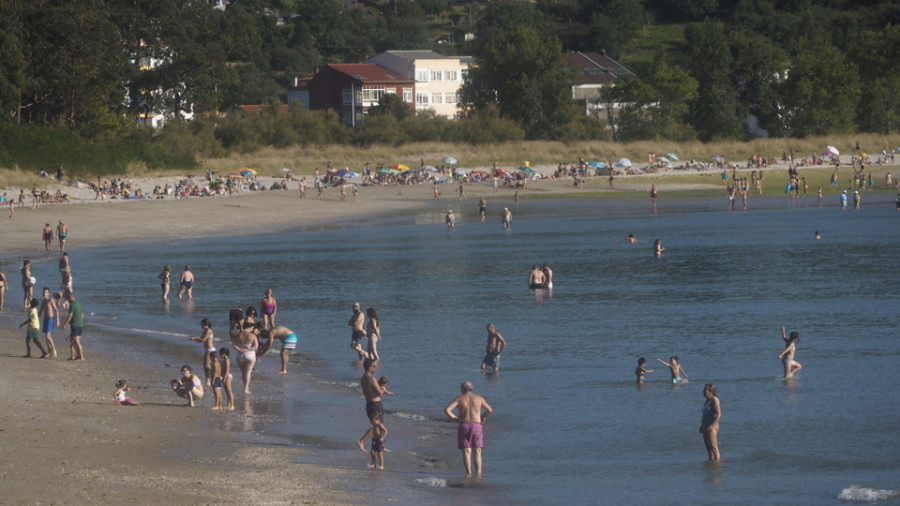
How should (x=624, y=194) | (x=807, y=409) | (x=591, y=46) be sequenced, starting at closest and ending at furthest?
(x=807, y=409) → (x=624, y=194) → (x=591, y=46)

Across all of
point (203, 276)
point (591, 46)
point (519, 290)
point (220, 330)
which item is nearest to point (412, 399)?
point (220, 330)

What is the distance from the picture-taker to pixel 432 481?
15711mm

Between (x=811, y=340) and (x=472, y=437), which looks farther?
(x=811, y=340)

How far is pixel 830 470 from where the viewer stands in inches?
663

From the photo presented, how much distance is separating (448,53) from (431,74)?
994 inches

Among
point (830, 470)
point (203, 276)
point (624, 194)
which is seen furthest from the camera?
point (624, 194)

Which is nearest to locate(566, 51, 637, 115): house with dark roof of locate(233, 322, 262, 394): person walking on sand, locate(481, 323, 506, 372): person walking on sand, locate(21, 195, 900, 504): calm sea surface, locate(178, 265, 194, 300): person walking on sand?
locate(21, 195, 900, 504): calm sea surface

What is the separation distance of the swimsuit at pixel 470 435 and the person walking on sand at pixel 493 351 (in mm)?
7532

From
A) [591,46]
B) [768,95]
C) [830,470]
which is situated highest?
[591,46]

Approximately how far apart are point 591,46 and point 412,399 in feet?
456

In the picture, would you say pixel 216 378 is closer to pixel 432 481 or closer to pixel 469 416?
pixel 432 481

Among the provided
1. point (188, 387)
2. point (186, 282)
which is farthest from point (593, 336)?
point (186, 282)

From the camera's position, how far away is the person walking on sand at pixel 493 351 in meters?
23.8

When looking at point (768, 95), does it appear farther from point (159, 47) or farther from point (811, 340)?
point (811, 340)
